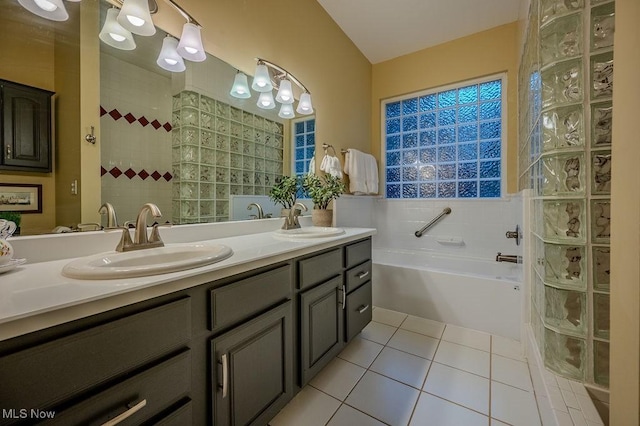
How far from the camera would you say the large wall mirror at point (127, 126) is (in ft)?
2.92

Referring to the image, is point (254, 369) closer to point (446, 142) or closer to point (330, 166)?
point (330, 166)

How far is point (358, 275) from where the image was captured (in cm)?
171

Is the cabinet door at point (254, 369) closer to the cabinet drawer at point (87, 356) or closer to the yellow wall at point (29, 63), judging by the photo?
the cabinet drawer at point (87, 356)

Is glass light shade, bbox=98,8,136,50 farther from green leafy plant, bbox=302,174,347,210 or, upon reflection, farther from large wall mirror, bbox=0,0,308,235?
green leafy plant, bbox=302,174,347,210

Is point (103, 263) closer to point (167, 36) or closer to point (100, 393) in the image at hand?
point (100, 393)

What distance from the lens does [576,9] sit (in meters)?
0.95

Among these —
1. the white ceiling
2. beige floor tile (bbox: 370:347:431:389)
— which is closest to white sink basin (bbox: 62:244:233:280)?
beige floor tile (bbox: 370:347:431:389)

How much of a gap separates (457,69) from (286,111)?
1903mm

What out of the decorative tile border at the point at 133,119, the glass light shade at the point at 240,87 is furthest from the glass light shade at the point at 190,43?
the decorative tile border at the point at 133,119

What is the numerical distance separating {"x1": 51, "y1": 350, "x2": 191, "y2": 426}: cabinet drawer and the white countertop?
7.5 inches

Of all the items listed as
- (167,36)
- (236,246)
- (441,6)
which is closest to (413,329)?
(236,246)

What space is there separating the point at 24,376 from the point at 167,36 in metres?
1.40

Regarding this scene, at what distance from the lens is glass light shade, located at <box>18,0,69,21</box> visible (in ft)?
2.85

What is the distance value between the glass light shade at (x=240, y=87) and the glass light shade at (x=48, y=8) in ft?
2.44
